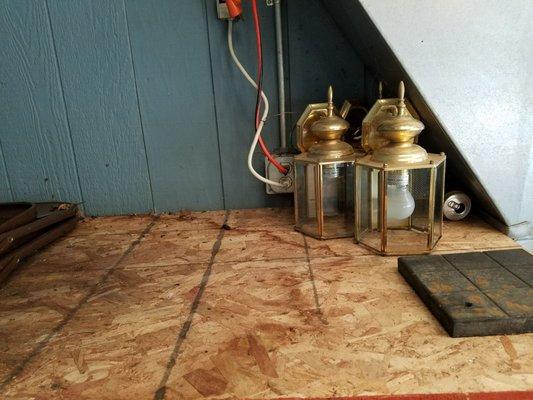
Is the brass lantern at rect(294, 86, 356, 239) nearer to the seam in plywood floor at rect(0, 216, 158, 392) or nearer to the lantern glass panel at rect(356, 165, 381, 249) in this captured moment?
the lantern glass panel at rect(356, 165, 381, 249)

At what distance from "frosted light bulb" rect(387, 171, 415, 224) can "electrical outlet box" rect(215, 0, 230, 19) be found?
69 centimetres

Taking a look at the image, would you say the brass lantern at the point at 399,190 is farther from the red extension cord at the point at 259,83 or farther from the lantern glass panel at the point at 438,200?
the red extension cord at the point at 259,83

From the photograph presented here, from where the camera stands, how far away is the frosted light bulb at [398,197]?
3.15 feet


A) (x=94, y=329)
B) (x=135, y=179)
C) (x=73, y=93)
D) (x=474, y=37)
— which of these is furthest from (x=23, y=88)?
(x=474, y=37)

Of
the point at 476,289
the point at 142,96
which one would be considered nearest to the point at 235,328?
the point at 476,289

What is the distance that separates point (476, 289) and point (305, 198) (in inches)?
21.9

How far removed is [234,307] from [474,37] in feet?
2.44

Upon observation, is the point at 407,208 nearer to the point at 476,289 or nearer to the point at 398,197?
the point at 398,197

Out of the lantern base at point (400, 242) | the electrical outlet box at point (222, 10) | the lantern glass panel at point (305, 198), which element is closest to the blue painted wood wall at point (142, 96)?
the electrical outlet box at point (222, 10)

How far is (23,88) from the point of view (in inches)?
52.2

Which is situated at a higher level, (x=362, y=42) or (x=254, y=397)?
(x=362, y=42)

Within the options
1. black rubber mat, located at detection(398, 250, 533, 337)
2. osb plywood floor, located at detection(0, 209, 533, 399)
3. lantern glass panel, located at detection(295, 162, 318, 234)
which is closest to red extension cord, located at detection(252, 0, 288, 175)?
lantern glass panel, located at detection(295, 162, 318, 234)

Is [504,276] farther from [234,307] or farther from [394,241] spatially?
[234,307]

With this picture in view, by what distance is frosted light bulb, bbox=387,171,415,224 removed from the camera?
0.96 m
